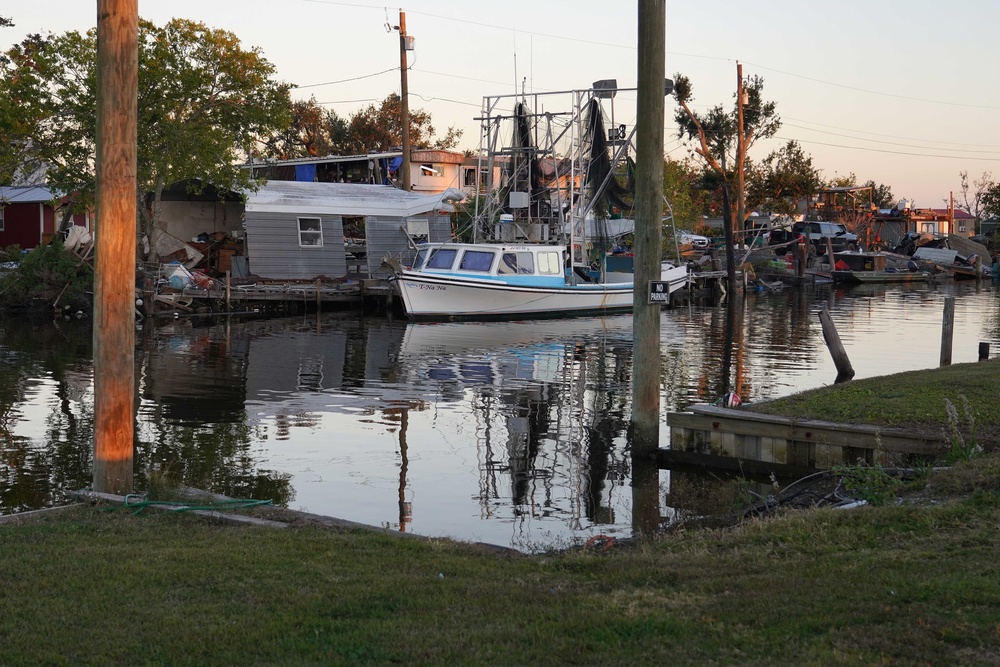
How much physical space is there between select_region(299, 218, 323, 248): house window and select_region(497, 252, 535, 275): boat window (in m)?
9.52

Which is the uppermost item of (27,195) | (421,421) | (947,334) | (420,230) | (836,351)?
(27,195)

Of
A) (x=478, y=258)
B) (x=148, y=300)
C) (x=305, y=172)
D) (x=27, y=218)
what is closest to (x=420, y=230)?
(x=478, y=258)

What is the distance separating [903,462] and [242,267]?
3616 cm

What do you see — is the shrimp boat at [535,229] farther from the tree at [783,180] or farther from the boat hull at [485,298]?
the tree at [783,180]

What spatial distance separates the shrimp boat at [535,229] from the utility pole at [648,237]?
2376 centimetres

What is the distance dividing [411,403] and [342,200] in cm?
2753

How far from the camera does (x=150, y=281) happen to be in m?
38.0

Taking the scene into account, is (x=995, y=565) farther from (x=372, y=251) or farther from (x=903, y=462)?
(x=372, y=251)

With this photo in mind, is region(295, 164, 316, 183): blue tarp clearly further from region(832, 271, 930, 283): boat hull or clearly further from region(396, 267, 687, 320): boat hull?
region(832, 271, 930, 283): boat hull

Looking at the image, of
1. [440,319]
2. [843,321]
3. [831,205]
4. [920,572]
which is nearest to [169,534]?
[920,572]

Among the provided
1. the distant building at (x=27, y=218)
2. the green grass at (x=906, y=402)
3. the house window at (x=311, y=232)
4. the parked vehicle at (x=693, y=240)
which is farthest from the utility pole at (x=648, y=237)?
the parked vehicle at (x=693, y=240)

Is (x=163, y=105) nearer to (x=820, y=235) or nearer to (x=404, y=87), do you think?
(x=404, y=87)

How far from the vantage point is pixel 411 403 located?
19266 millimetres

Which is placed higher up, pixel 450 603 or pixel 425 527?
pixel 450 603
